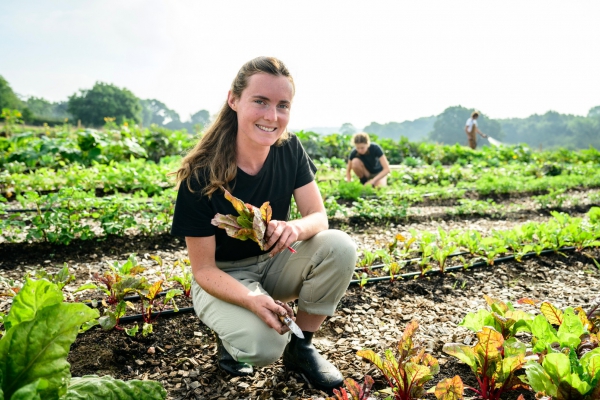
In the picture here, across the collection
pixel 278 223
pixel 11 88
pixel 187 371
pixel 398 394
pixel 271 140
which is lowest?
pixel 187 371

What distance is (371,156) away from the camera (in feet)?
23.0

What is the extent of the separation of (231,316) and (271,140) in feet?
2.59

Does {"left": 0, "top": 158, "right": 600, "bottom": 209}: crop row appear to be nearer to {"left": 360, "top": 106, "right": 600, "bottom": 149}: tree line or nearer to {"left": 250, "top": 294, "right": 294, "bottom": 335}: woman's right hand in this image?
{"left": 250, "top": 294, "right": 294, "bottom": 335}: woman's right hand

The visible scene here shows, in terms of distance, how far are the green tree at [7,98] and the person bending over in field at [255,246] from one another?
6012 cm

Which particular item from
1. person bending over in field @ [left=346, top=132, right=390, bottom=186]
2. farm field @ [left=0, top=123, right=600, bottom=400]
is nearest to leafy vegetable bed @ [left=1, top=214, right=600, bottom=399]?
farm field @ [left=0, top=123, right=600, bottom=400]

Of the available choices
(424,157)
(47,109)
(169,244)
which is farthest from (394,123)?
(169,244)

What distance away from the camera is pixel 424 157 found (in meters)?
13.7

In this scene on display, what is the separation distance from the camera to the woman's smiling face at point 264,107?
1852 millimetres

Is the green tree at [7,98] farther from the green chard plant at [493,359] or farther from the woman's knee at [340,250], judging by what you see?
the green chard plant at [493,359]

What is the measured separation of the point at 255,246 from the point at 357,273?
1.19 meters

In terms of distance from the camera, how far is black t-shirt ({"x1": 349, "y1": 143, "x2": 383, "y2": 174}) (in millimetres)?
6980

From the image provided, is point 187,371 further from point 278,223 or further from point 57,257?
point 57,257

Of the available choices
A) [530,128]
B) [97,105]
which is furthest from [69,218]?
[530,128]

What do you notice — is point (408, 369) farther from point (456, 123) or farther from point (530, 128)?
point (530, 128)
